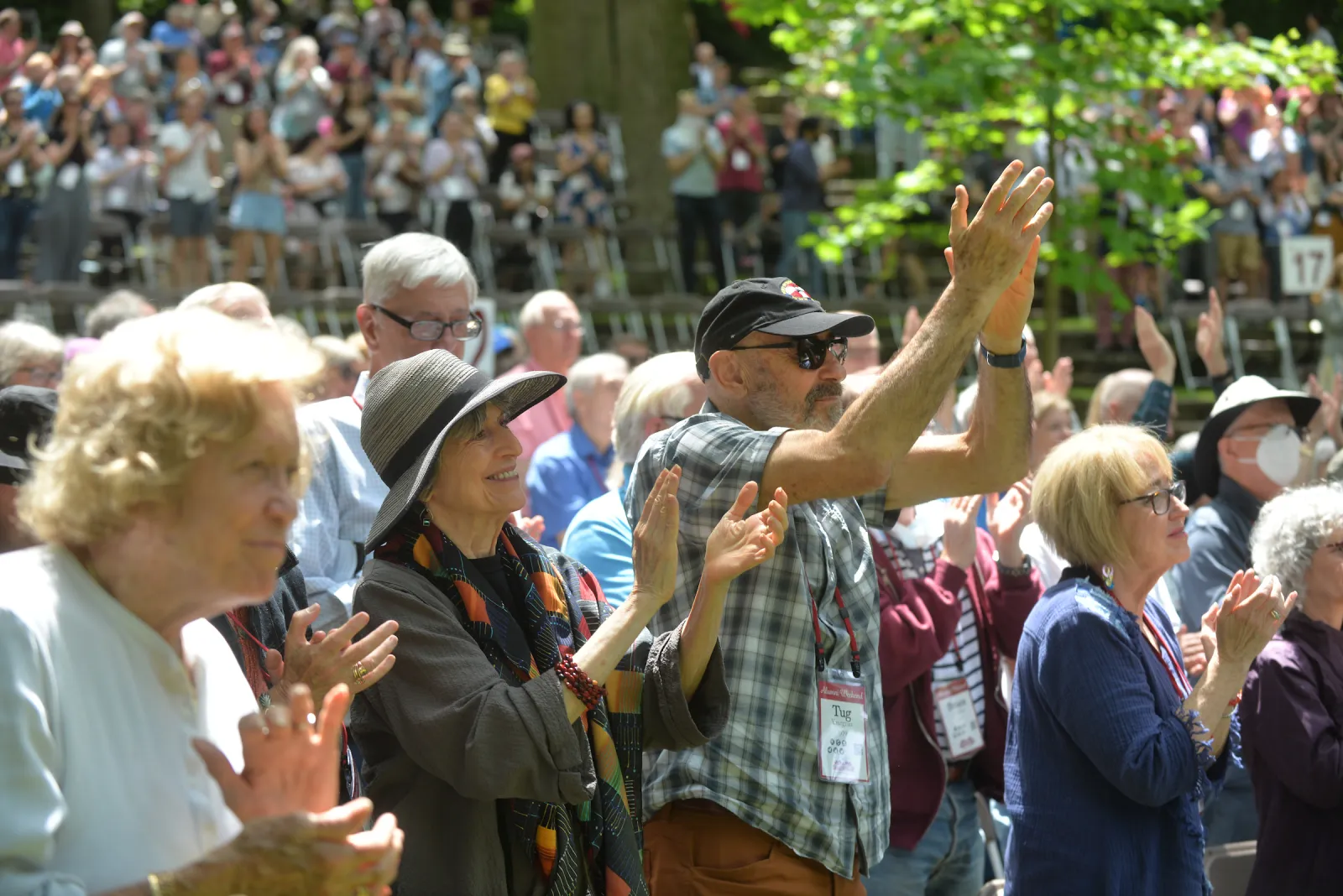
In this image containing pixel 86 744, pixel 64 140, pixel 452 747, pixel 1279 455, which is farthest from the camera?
pixel 64 140

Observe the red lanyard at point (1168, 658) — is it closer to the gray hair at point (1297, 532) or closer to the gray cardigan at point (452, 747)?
the gray hair at point (1297, 532)

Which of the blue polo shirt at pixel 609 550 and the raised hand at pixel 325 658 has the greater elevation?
the raised hand at pixel 325 658

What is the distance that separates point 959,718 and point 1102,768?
1.08 meters

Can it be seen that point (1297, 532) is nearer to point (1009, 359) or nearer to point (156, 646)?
point (1009, 359)

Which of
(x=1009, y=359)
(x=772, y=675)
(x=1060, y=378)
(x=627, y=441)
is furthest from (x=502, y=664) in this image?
(x=1060, y=378)

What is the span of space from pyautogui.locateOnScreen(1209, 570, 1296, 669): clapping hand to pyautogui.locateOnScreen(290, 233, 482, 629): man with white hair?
1894 millimetres

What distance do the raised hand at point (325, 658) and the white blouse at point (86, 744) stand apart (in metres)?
0.48

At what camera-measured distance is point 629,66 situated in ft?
58.3

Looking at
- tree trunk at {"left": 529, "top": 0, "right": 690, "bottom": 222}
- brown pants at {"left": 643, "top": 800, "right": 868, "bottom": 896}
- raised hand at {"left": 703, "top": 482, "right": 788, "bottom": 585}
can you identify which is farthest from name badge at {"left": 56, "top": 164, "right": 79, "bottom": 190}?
raised hand at {"left": 703, "top": 482, "right": 788, "bottom": 585}

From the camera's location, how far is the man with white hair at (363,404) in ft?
12.1

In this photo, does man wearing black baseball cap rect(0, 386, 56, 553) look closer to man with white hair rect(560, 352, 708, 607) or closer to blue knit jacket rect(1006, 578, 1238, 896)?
man with white hair rect(560, 352, 708, 607)

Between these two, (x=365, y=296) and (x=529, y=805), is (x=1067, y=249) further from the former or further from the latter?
(x=529, y=805)

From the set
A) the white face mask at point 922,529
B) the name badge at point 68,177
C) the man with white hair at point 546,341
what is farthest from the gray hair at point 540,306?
the name badge at point 68,177

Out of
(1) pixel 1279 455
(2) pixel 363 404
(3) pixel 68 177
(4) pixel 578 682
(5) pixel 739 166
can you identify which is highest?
(2) pixel 363 404
